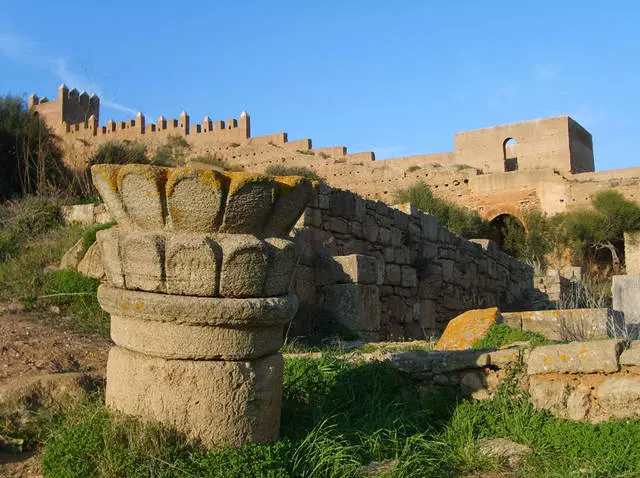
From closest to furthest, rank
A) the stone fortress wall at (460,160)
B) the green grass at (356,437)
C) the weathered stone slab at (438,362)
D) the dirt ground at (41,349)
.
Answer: the green grass at (356,437) → the weathered stone slab at (438,362) → the dirt ground at (41,349) → the stone fortress wall at (460,160)

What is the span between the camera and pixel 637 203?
1013 inches

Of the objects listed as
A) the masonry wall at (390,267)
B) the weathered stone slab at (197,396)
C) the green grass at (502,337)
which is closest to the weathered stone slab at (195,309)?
the weathered stone slab at (197,396)

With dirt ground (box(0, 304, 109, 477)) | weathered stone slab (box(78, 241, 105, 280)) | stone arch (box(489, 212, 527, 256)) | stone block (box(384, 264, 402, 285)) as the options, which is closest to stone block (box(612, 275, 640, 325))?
stone block (box(384, 264, 402, 285))

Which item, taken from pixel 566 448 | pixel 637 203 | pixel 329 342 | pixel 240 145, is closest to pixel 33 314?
pixel 329 342

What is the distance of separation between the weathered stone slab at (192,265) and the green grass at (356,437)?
0.69m

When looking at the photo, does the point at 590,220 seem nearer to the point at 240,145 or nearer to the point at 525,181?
the point at 525,181

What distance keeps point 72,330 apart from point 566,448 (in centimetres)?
495

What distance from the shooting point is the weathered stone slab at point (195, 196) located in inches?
119

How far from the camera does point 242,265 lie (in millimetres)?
3051

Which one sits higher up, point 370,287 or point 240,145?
point 240,145

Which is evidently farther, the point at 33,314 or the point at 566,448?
the point at 33,314

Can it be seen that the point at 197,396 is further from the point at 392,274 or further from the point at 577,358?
the point at 392,274

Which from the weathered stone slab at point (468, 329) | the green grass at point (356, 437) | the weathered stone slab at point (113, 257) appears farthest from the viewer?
the weathered stone slab at point (468, 329)

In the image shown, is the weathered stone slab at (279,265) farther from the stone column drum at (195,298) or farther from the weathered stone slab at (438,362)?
the weathered stone slab at (438,362)
